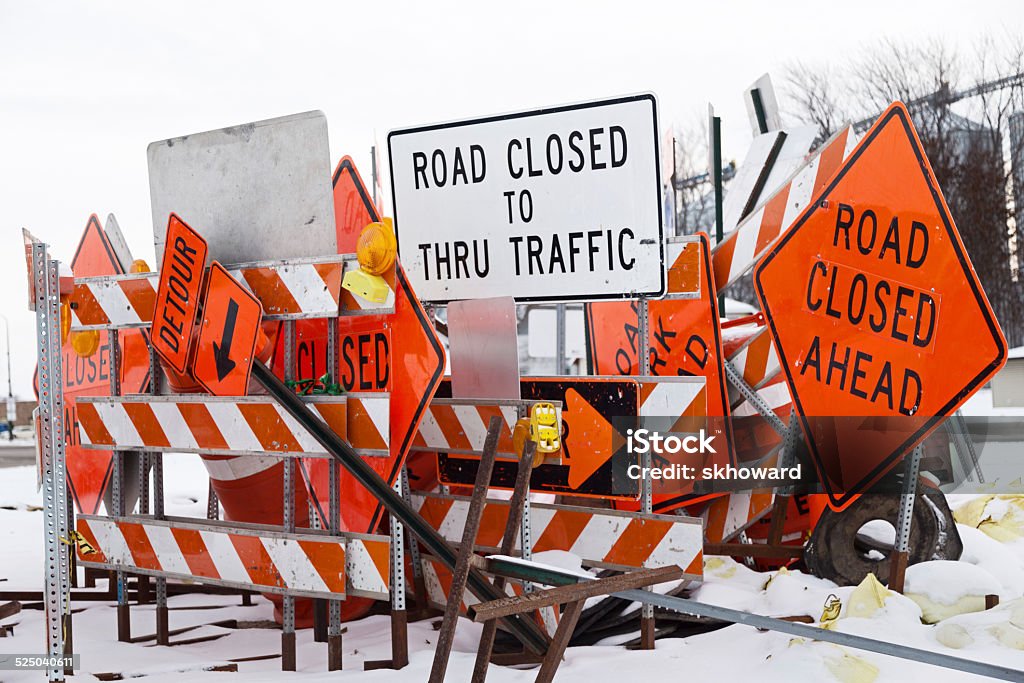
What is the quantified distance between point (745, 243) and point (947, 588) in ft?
7.40

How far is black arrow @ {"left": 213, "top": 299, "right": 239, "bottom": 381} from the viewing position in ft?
16.4

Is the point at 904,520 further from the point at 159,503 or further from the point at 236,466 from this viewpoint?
the point at 159,503

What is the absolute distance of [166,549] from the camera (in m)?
5.47

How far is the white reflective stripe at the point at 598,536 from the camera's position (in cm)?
541

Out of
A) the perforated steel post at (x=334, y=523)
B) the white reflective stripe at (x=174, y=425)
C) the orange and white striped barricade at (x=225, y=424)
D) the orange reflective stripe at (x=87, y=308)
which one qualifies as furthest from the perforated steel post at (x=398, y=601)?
the orange reflective stripe at (x=87, y=308)

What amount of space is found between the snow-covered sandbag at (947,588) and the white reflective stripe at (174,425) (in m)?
3.75

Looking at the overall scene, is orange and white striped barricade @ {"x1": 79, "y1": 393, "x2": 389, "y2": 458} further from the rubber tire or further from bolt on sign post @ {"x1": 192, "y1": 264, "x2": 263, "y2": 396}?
the rubber tire

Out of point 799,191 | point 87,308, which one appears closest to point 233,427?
point 87,308

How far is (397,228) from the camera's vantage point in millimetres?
5582

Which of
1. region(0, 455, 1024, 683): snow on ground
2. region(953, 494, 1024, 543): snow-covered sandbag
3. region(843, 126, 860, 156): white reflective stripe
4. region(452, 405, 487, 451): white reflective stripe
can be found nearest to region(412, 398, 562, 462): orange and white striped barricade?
region(452, 405, 487, 451): white reflective stripe

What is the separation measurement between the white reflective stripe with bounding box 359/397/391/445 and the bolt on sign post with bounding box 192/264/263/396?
23.6 inches

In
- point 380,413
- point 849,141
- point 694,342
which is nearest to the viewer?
point 380,413

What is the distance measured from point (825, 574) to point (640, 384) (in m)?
1.87

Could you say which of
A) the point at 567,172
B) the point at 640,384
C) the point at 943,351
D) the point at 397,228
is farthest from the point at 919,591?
the point at 397,228
